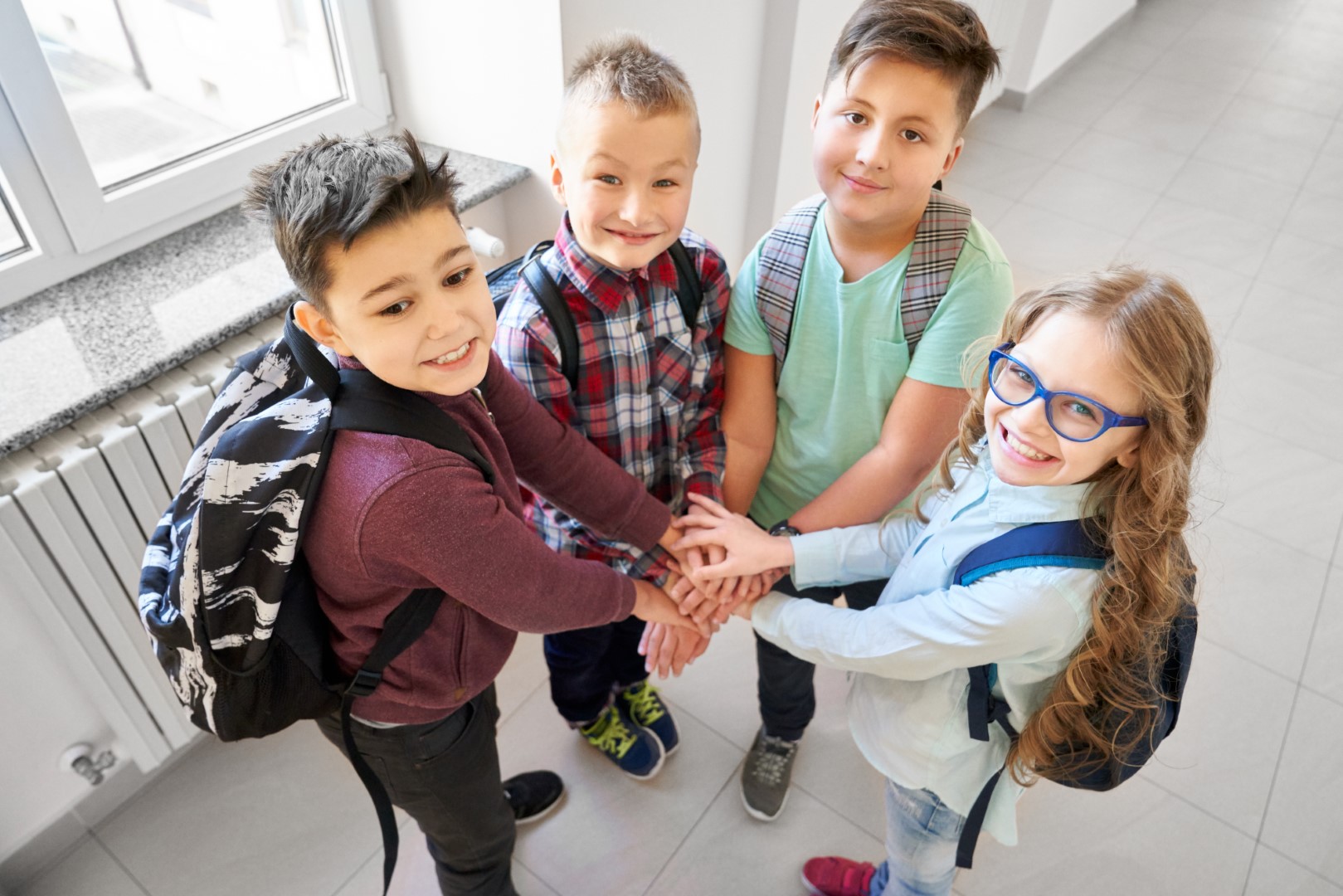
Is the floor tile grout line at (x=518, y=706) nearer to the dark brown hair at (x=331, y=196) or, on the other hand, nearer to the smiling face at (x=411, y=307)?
the smiling face at (x=411, y=307)

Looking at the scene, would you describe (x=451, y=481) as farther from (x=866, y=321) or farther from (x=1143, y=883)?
(x=1143, y=883)

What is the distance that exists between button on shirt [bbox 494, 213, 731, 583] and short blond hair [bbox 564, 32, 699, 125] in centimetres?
17

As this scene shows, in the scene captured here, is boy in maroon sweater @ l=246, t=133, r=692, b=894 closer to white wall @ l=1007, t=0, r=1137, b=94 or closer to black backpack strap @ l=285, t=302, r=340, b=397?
black backpack strap @ l=285, t=302, r=340, b=397

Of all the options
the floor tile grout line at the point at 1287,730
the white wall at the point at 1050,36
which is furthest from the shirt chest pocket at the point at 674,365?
the white wall at the point at 1050,36

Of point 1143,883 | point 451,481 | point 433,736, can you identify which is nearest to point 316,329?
point 451,481

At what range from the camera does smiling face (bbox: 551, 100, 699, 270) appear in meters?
1.07

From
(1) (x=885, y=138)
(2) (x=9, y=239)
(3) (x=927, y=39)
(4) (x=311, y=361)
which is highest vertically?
(3) (x=927, y=39)

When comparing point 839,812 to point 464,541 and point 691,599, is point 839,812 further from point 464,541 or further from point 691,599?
point 464,541

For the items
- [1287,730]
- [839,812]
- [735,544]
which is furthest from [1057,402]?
[1287,730]

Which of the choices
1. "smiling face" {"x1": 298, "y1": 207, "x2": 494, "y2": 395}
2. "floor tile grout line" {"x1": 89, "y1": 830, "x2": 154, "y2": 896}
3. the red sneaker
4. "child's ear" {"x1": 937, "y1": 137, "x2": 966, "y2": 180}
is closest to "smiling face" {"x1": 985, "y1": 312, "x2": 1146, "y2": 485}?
"child's ear" {"x1": 937, "y1": 137, "x2": 966, "y2": 180}

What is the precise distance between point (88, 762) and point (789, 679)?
1258 mm

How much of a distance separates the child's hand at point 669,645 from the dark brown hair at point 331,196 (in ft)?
2.52

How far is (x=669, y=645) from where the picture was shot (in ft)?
4.63

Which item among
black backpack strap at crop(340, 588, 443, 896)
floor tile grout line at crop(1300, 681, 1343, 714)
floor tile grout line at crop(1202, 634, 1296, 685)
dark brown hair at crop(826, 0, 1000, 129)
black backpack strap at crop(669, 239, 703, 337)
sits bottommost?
floor tile grout line at crop(1202, 634, 1296, 685)
